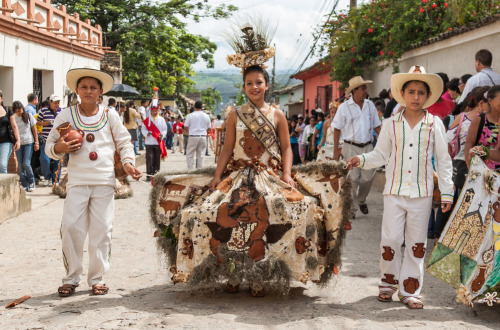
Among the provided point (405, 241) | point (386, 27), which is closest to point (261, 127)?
point (405, 241)

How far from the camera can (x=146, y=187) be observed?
15.0 m

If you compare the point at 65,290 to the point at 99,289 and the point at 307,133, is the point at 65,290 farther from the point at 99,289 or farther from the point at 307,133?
the point at 307,133

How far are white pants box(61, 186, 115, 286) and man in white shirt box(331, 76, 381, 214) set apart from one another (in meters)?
5.18

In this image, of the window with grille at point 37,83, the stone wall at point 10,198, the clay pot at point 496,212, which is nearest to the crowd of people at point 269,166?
the clay pot at point 496,212

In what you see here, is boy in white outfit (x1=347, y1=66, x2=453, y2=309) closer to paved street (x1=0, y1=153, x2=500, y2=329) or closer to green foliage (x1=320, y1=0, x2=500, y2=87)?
paved street (x1=0, y1=153, x2=500, y2=329)

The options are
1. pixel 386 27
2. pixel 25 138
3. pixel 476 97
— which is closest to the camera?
pixel 476 97

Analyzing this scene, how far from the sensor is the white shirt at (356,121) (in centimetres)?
1014

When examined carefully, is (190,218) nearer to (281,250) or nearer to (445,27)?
(281,250)

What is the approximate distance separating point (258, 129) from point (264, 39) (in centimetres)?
84

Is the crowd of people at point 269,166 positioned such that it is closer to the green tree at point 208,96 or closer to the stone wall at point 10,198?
the stone wall at point 10,198

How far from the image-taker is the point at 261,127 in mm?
5750

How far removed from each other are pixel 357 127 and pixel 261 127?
464cm

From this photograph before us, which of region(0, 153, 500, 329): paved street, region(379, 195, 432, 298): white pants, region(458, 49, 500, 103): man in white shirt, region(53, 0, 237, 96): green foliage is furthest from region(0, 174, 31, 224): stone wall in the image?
region(53, 0, 237, 96): green foliage

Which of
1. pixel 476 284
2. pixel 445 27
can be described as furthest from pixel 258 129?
pixel 445 27
